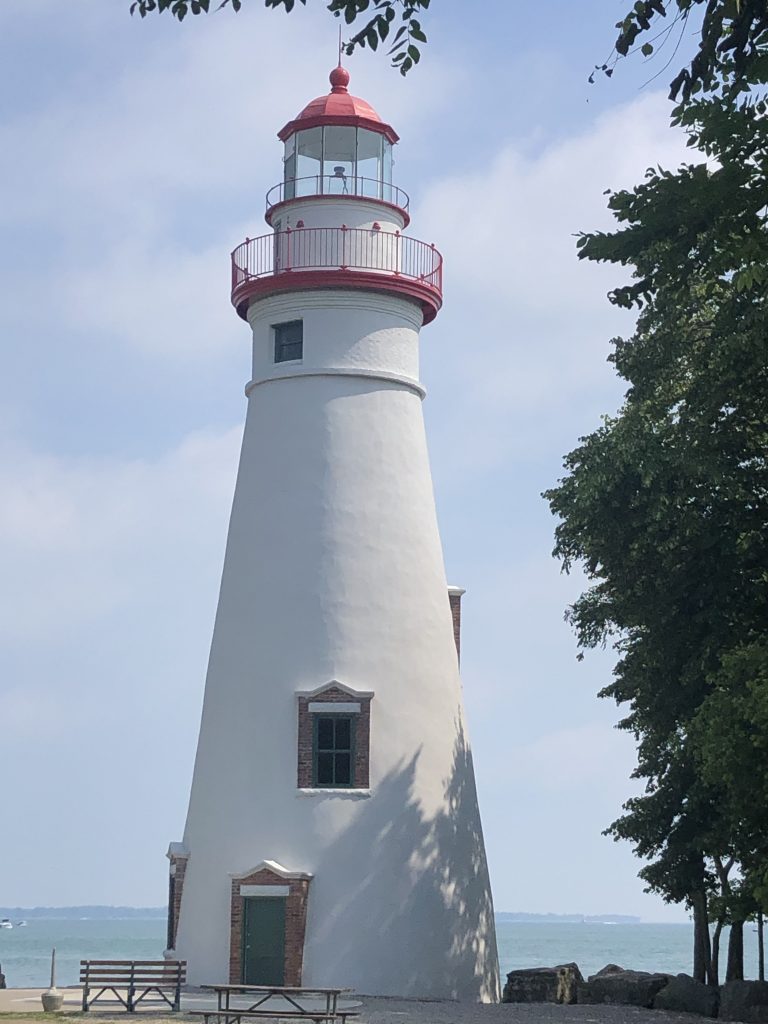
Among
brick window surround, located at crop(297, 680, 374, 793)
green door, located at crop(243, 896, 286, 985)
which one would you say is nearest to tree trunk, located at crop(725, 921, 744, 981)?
brick window surround, located at crop(297, 680, 374, 793)

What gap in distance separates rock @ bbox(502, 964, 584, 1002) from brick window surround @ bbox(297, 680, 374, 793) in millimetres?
4781

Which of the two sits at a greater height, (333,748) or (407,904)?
(333,748)

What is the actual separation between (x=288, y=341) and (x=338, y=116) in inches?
174

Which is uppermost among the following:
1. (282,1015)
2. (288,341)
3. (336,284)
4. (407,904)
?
Result: (336,284)

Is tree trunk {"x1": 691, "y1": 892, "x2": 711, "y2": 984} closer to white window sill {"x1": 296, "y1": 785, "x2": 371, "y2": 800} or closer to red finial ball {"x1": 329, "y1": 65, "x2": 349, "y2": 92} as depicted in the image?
white window sill {"x1": 296, "y1": 785, "x2": 371, "y2": 800}

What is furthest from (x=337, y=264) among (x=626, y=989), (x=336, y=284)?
(x=626, y=989)

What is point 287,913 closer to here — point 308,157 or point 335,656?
point 335,656

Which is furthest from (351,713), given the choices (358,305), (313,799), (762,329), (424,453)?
(762,329)

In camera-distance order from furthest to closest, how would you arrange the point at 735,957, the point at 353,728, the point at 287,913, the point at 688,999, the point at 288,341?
the point at 735,957 < the point at 288,341 < the point at 353,728 < the point at 688,999 < the point at 287,913

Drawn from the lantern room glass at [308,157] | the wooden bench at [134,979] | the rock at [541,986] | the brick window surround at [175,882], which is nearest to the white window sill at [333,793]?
the brick window surround at [175,882]

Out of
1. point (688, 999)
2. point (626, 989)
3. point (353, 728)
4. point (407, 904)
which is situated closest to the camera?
point (688, 999)

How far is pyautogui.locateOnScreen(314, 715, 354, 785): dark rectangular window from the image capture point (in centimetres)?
2772

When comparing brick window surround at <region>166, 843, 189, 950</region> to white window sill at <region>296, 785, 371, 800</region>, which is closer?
white window sill at <region>296, 785, 371, 800</region>

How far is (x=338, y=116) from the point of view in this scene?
2998cm
